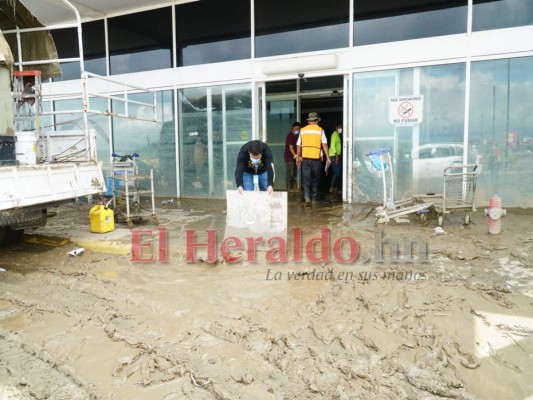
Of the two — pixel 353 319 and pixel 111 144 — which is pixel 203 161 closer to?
pixel 111 144

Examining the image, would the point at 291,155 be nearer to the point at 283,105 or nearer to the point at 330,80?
the point at 283,105

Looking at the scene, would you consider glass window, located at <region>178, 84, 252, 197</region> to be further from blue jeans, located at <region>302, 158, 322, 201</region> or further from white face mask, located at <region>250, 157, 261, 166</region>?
white face mask, located at <region>250, 157, 261, 166</region>

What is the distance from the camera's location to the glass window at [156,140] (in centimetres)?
1010

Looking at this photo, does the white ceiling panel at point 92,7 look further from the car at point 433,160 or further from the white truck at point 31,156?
the car at point 433,160

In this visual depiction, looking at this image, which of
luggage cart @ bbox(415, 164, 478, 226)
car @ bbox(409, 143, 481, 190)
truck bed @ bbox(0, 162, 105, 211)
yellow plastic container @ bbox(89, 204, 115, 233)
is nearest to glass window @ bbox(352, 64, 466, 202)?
car @ bbox(409, 143, 481, 190)

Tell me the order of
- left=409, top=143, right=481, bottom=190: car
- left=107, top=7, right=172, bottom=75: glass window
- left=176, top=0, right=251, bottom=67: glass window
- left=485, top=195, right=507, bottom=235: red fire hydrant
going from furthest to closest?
left=107, top=7, right=172, bottom=75: glass window
left=176, top=0, right=251, bottom=67: glass window
left=409, top=143, right=481, bottom=190: car
left=485, top=195, right=507, bottom=235: red fire hydrant

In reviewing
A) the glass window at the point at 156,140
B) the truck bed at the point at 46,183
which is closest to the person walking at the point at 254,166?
the truck bed at the point at 46,183

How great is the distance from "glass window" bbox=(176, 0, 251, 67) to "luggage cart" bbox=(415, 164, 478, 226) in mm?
5154

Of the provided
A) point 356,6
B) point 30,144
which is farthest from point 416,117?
point 30,144

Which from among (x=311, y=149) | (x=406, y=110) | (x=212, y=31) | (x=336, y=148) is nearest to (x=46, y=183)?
(x=311, y=149)

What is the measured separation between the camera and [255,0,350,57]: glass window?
8.52 meters

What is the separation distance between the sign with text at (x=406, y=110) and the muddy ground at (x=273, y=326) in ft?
10.9

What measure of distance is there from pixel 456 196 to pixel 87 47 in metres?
9.81

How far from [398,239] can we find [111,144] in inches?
319
